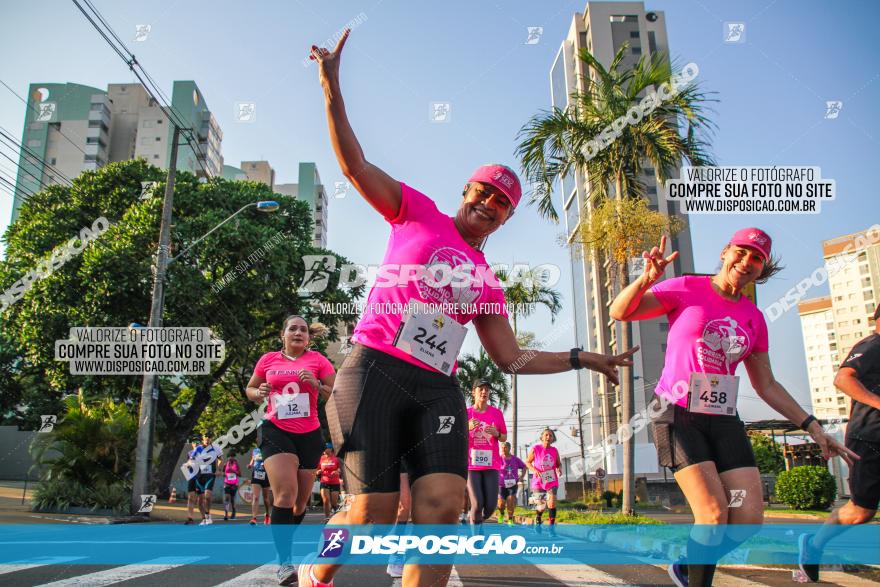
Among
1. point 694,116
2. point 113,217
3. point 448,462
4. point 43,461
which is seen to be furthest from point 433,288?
point 113,217

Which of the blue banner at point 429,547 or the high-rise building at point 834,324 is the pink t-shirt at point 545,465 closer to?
the blue banner at point 429,547

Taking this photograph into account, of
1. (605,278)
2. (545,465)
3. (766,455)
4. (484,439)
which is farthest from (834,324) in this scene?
(484,439)

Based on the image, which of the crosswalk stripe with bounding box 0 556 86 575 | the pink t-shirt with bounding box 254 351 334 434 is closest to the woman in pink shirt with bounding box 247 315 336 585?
the pink t-shirt with bounding box 254 351 334 434

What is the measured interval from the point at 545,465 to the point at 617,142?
7.79 m

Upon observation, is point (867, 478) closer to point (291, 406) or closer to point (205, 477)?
point (291, 406)

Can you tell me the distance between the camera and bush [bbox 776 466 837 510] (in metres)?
18.6

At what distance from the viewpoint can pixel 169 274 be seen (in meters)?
22.1

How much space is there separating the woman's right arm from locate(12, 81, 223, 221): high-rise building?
8109 cm

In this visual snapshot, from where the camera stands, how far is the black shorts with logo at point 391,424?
2.73 metres

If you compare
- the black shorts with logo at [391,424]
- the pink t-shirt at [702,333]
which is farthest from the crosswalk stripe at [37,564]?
the pink t-shirt at [702,333]

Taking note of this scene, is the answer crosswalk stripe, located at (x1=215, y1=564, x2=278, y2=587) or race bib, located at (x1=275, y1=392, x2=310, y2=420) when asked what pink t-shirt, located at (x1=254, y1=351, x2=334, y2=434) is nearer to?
race bib, located at (x1=275, y1=392, x2=310, y2=420)

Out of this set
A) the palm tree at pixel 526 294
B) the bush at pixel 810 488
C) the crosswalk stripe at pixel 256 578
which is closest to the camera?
the crosswalk stripe at pixel 256 578

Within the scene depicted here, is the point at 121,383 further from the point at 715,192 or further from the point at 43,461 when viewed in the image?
the point at 715,192

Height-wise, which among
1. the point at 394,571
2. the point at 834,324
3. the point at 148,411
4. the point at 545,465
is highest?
the point at 834,324
